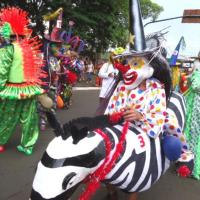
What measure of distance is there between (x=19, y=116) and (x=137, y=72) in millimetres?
2652

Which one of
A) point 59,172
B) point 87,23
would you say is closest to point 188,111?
point 59,172

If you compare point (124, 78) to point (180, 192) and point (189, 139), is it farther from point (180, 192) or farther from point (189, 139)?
point (189, 139)

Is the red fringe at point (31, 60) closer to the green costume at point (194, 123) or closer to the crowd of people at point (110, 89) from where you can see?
the crowd of people at point (110, 89)

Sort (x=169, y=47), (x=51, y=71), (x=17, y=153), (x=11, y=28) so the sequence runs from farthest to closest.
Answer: (x=51, y=71) < (x=17, y=153) < (x=11, y=28) < (x=169, y=47)

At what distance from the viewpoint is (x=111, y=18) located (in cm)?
1802

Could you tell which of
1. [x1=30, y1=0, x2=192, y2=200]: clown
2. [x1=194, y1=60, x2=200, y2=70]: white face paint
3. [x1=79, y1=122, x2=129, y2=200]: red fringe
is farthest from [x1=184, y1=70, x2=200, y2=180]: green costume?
[x1=79, y1=122, x2=129, y2=200]: red fringe

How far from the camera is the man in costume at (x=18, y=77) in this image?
4988 mm

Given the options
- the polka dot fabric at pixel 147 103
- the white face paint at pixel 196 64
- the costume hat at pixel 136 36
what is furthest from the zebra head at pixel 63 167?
the white face paint at pixel 196 64

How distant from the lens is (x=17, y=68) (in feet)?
16.5

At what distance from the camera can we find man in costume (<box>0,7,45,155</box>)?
499 centimetres

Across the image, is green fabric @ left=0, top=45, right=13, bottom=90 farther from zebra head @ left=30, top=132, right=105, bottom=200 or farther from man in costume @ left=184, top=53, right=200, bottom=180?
zebra head @ left=30, top=132, right=105, bottom=200

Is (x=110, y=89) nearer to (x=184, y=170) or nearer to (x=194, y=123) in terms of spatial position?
(x=184, y=170)

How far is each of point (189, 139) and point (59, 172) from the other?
320cm

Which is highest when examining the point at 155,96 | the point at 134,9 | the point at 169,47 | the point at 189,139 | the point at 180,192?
the point at 134,9
